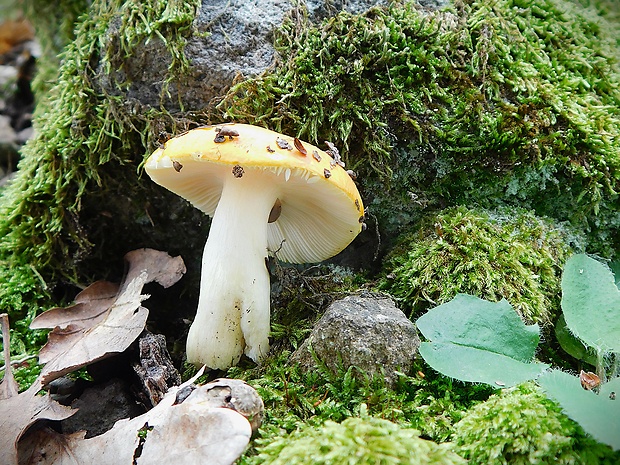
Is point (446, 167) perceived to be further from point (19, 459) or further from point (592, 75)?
point (19, 459)

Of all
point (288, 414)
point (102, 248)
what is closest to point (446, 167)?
point (288, 414)

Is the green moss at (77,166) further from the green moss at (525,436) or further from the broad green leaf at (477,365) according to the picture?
the green moss at (525,436)

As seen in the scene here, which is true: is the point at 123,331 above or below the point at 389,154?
below

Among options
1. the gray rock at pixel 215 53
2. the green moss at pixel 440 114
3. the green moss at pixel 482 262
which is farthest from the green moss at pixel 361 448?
the gray rock at pixel 215 53

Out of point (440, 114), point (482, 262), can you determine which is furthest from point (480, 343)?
point (440, 114)

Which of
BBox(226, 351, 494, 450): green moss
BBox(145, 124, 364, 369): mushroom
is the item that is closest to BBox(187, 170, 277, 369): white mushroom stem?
→ BBox(145, 124, 364, 369): mushroom

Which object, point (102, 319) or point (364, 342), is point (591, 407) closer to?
point (364, 342)

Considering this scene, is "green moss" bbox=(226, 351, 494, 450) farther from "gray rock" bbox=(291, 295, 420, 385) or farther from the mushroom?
the mushroom
